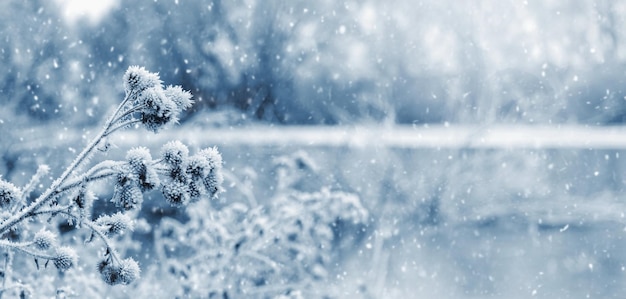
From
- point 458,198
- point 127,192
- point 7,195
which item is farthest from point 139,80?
point 458,198

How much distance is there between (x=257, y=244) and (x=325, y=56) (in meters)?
3.68

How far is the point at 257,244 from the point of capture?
2984 millimetres

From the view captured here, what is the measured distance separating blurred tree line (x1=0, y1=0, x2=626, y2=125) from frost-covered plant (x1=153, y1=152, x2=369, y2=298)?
191cm

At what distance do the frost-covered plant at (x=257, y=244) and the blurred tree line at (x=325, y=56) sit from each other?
1.91 m

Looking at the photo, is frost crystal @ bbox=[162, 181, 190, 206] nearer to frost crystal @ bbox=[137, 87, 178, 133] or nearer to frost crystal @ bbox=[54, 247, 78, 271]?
frost crystal @ bbox=[137, 87, 178, 133]

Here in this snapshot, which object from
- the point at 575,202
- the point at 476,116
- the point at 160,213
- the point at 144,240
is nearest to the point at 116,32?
the point at 160,213

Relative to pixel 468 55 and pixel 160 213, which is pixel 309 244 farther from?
pixel 468 55

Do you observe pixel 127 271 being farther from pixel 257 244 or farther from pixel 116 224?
pixel 257 244

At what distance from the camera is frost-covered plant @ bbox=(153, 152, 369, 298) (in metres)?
2.97

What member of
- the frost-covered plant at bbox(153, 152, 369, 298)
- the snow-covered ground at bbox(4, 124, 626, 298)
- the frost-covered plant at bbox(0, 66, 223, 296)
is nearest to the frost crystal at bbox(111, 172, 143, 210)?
the frost-covered plant at bbox(0, 66, 223, 296)

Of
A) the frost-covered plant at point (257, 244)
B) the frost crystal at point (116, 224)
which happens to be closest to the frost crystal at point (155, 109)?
the frost crystal at point (116, 224)

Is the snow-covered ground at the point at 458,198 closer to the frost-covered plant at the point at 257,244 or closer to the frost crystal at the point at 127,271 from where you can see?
the frost-covered plant at the point at 257,244

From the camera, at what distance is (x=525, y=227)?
958 centimetres

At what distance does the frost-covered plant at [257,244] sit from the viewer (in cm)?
297
